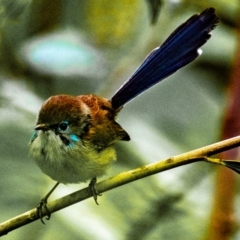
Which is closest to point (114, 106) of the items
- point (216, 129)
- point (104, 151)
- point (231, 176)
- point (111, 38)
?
point (104, 151)

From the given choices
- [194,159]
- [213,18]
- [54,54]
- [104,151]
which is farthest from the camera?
[54,54]

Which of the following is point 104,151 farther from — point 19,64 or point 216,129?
point 216,129

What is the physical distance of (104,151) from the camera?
134cm

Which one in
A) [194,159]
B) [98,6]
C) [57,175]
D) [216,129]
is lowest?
[194,159]

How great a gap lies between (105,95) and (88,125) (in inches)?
9.1

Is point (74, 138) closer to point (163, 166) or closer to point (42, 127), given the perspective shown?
point (42, 127)

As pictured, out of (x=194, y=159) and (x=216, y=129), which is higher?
(x=216, y=129)

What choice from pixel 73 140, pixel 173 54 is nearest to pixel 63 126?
pixel 73 140

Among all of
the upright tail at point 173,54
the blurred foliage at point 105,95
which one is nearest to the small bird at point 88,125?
the upright tail at point 173,54

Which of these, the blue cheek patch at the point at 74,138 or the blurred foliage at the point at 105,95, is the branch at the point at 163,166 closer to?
the blue cheek patch at the point at 74,138

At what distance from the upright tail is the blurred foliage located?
0.57 ft

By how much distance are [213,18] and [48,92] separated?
2.32ft

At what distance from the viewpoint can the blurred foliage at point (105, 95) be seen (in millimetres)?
1488

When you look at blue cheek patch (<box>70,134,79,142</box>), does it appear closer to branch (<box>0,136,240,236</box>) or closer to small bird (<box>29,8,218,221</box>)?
small bird (<box>29,8,218,221</box>)
